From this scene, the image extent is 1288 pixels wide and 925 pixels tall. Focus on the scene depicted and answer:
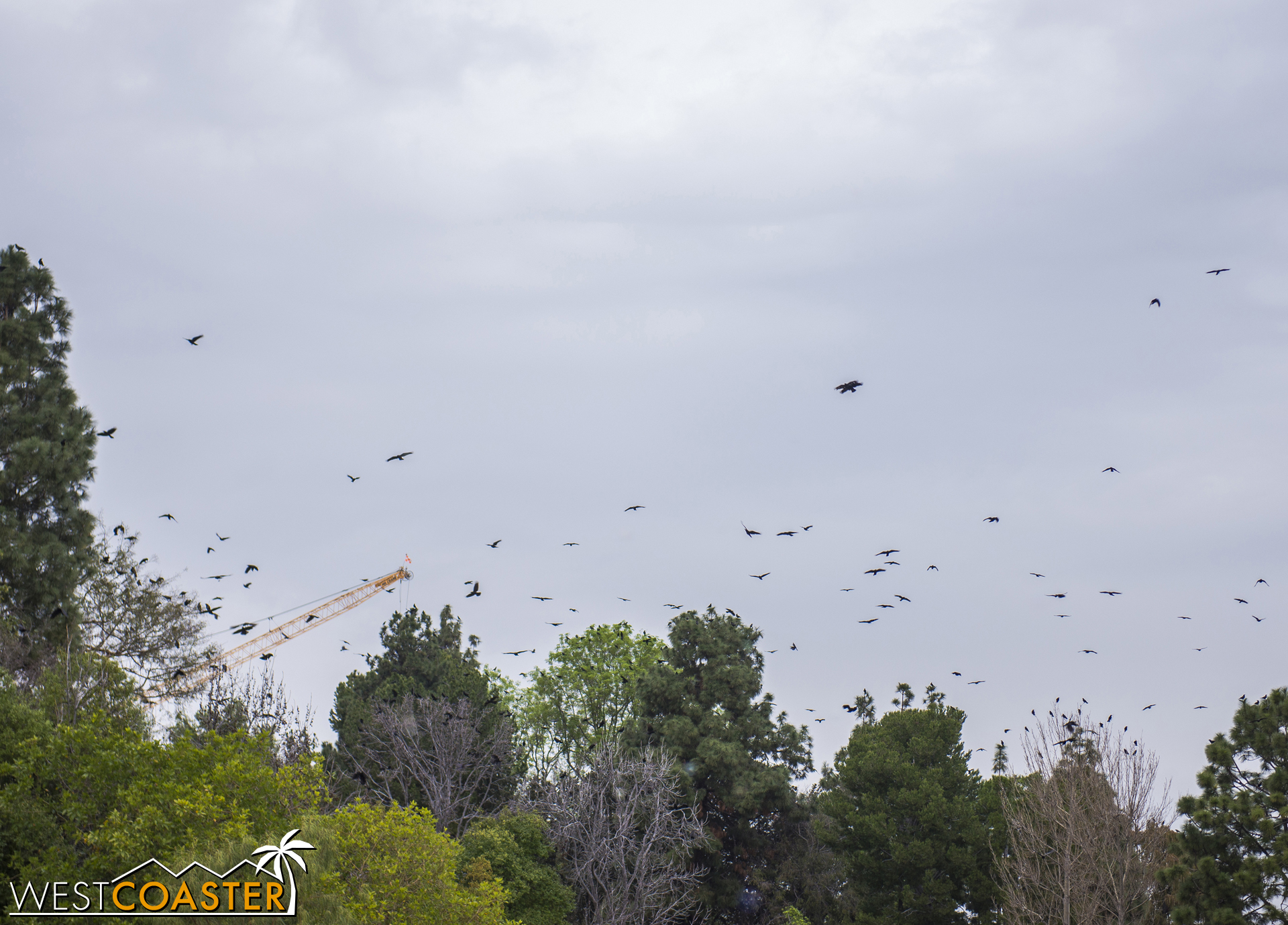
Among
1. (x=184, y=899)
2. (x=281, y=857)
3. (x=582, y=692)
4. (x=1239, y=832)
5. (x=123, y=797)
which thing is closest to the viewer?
(x=184, y=899)

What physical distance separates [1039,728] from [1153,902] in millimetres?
5804

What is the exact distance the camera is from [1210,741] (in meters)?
28.2

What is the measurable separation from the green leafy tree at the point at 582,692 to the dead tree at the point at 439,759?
39.4ft

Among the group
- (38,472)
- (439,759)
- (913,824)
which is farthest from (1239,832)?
(38,472)

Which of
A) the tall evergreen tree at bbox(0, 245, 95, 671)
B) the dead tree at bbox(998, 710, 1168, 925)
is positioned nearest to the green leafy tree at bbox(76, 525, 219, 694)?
the tall evergreen tree at bbox(0, 245, 95, 671)

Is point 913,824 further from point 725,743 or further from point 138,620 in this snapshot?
point 138,620

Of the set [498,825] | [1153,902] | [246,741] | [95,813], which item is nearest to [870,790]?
[1153,902]

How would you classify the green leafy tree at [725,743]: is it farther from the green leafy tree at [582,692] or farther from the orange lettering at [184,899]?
the orange lettering at [184,899]

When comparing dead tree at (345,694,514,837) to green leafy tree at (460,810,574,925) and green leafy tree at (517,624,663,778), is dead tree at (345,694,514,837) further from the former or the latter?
green leafy tree at (517,624,663,778)

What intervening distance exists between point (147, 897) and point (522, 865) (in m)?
18.2

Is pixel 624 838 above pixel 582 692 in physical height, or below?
below

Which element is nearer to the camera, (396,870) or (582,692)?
(396,870)

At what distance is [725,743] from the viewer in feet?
147

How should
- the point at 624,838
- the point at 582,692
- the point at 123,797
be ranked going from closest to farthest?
1. the point at 123,797
2. the point at 624,838
3. the point at 582,692
